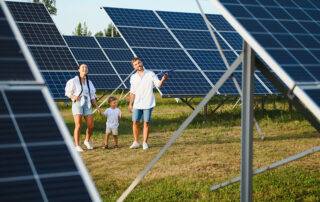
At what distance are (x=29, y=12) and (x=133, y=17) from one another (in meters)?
3.47

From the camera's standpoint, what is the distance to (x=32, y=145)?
106 inches

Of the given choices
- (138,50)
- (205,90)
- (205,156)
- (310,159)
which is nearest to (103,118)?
(138,50)

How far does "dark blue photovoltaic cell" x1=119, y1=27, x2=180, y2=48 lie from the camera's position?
48.9 feet

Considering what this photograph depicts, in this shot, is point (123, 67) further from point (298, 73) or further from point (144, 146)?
point (298, 73)

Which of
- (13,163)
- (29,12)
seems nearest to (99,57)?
(29,12)

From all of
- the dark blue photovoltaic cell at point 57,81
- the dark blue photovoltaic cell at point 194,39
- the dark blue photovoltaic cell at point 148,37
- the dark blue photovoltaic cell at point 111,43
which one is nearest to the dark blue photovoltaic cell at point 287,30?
the dark blue photovoltaic cell at point 57,81

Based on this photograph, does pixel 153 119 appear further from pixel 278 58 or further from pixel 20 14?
pixel 278 58

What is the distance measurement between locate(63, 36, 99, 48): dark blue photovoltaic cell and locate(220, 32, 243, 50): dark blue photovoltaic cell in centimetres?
713

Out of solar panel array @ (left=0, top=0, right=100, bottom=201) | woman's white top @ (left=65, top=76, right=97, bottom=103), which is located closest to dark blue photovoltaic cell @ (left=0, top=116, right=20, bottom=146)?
solar panel array @ (left=0, top=0, right=100, bottom=201)

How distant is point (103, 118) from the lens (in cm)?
1625

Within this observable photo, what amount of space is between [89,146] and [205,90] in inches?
176

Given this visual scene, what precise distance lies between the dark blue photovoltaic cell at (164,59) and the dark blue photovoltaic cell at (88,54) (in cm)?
564

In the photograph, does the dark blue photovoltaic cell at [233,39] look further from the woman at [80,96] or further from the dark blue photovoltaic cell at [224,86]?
the woman at [80,96]

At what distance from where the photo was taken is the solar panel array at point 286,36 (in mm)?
4031
